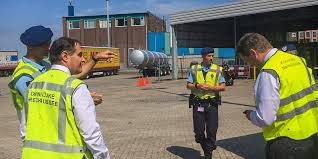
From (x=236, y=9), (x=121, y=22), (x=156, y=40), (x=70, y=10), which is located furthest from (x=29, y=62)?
(x=70, y=10)

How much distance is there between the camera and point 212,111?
768 cm

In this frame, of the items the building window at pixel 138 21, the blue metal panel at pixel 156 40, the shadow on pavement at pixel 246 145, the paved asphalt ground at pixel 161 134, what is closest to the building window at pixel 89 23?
the building window at pixel 138 21

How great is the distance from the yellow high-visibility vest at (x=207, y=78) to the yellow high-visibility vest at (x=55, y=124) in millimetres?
4642

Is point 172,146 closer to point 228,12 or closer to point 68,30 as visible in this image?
point 228,12

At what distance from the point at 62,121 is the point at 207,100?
4748 mm

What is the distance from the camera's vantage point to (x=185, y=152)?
8844 mm

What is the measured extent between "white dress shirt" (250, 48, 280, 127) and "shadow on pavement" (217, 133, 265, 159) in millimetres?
4766

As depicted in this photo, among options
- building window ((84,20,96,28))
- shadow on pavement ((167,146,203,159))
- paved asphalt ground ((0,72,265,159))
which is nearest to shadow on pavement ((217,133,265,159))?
paved asphalt ground ((0,72,265,159))

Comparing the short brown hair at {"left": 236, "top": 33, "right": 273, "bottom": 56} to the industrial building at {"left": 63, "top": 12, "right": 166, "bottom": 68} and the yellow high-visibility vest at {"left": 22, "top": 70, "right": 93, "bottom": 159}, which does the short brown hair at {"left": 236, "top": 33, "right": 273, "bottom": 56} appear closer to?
the yellow high-visibility vest at {"left": 22, "top": 70, "right": 93, "bottom": 159}

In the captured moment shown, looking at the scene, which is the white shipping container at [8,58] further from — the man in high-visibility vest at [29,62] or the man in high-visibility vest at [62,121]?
the man in high-visibility vest at [62,121]

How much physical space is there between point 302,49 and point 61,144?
37.1 metres

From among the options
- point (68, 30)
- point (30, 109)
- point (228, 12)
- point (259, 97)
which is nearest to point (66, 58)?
point (30, 109)

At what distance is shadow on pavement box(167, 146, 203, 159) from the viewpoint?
27.9 ft

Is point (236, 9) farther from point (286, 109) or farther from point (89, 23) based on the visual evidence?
point (89, 23)
